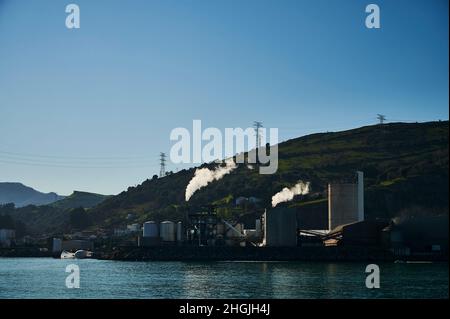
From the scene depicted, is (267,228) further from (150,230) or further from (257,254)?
(150,230)

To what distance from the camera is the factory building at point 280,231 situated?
400 feet

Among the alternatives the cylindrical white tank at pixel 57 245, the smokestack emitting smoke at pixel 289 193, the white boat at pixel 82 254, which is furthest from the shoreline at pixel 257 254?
the smokestack emitting smoke at pixel 289 193

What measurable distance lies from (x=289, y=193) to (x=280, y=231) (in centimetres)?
6081

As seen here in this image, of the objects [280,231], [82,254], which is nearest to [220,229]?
[280,231]

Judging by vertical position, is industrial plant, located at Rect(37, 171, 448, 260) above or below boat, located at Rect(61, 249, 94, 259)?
above

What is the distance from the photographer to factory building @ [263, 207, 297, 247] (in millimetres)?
122000

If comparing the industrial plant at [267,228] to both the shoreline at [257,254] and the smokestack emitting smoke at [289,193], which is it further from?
the smokestack emitting smoke at [289,193]

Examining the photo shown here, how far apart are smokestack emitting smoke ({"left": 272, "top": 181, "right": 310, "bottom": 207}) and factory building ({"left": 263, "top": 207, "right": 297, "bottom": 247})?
52883 millimetres

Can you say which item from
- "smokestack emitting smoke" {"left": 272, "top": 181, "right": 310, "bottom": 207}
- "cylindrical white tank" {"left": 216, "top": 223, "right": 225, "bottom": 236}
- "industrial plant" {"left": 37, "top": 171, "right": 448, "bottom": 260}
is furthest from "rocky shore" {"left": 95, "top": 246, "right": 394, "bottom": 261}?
"smokestack emitting smoke" {"left": 272, "top": 181, "right": 310, "bottom": 207}

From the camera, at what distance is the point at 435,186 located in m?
126

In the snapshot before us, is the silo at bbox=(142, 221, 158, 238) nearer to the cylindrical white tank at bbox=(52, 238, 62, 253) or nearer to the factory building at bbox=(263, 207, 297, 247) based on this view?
the factory building at bbox=(263, 207, 297, 247)
